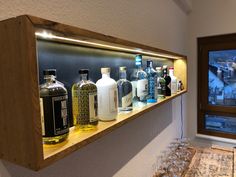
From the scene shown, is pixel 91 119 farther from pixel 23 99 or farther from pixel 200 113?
pixel 200 113

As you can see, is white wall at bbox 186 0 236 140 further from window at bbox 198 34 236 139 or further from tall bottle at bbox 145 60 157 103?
tall bottle at bbox 145 60 157 103

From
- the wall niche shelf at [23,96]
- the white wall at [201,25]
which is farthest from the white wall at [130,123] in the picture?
the white wall at [201,25]

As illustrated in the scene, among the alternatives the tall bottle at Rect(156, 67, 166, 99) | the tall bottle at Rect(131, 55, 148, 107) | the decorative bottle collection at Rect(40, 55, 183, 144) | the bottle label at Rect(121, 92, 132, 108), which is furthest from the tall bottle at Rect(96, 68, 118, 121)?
the tall bottle at Rect(156, 67, 166, 99)

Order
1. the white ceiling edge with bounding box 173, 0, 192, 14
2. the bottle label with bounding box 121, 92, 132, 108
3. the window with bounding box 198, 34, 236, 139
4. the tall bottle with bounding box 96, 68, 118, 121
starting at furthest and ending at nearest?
the window with bounding box 198, 34, 236, 139 → the white ceiling edge with bounding box 173, 0, 192, 14 → the bottle label with bounding box 121, 92, 132, 108 → the tall bottle with bounding box 96, 68, 118, 121

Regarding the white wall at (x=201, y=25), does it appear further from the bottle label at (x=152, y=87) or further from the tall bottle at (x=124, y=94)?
the tall bottle at (x=124, y=94)

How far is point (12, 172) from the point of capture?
0.60 m

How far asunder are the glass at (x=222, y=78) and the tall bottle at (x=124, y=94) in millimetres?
2170

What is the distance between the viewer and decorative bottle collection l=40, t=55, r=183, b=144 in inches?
22.0

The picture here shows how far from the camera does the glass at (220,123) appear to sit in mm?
2684

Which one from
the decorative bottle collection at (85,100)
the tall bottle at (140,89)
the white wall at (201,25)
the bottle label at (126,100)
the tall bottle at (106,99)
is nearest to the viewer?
the decorative bottle collection at (85,100)

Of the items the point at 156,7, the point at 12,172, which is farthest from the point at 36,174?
the point at 156,7

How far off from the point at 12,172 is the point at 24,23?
1.53 ft

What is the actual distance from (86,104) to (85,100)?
2 centimetres

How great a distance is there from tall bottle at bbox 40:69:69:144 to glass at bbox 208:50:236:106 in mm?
2663
